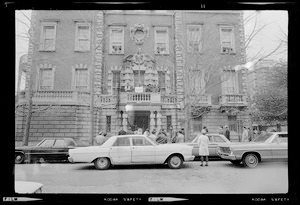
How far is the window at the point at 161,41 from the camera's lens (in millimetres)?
2703

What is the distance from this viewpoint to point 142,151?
2.71 metres

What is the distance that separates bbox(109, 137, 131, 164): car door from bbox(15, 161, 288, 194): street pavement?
10 cm

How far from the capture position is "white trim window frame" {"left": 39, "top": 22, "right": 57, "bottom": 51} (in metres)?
2.29

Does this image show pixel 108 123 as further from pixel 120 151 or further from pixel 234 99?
pixel 234 99

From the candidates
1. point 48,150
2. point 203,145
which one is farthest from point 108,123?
point 203,145

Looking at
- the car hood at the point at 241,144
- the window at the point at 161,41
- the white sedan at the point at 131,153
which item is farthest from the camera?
the window at the point at 161,41

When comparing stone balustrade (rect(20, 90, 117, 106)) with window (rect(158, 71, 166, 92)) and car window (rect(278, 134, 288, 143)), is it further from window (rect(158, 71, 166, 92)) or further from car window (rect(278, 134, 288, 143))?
car window (rect(278, 134, 288, 143))

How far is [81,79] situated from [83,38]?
20.7 inches

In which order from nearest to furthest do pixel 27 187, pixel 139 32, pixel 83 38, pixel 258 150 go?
1. pixel 27 187
2. pixel 139 32
3. pixel 83 38
4. pixel 258 150

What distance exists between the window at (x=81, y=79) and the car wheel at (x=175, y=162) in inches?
54.5

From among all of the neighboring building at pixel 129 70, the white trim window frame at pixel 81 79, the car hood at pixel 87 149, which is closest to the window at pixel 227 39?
the neighboring building at pixel 129 70

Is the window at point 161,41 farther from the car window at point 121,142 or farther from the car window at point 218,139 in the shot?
the car window at point 218,139

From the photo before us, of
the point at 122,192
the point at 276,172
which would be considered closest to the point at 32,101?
the point at 122,192
